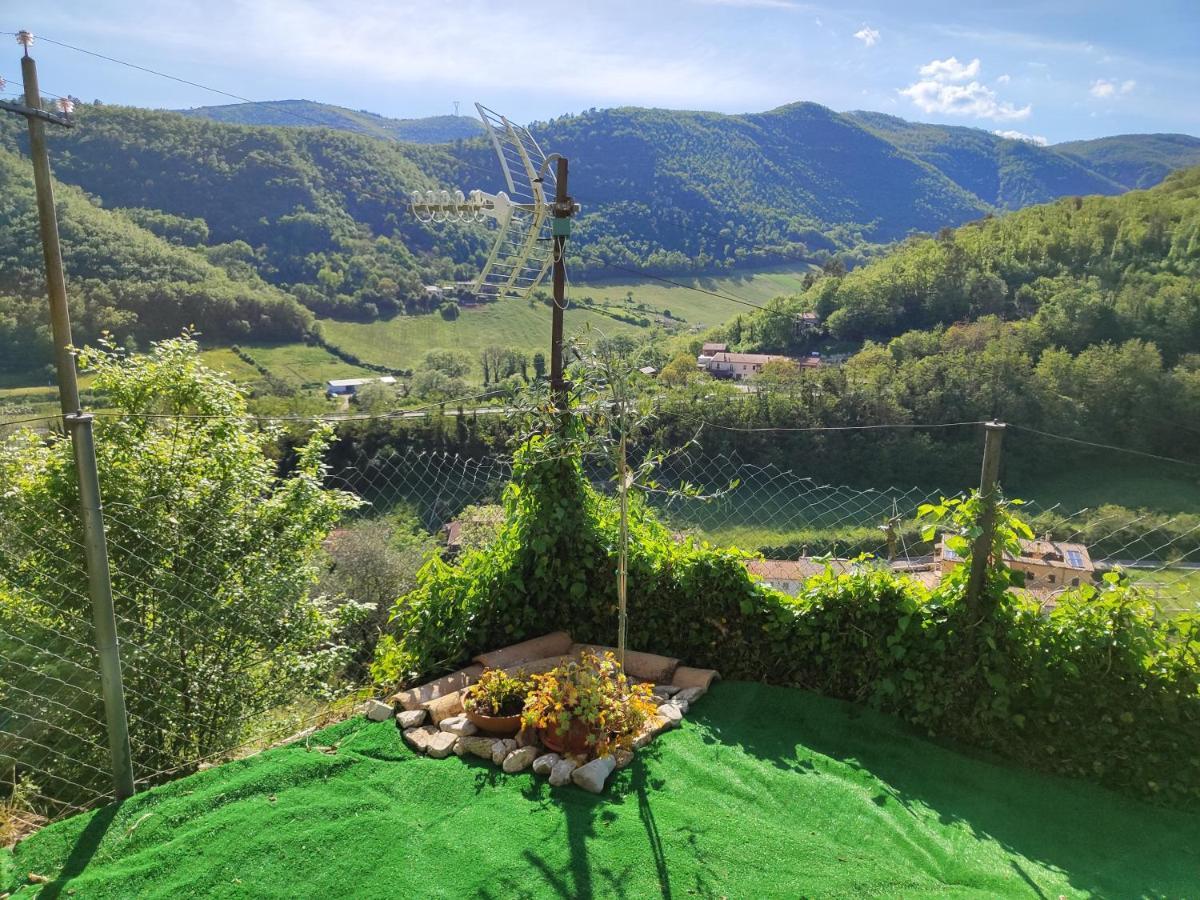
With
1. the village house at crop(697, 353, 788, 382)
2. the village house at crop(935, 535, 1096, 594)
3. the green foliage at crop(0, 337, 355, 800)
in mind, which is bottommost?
the village house at crop(697, 353, 788, 382)

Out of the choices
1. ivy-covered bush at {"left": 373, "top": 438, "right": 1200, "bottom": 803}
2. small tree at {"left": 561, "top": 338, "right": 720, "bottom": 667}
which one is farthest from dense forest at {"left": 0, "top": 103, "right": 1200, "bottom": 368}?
ivy-covered bush at {"left": 373, "top": 438, "right": 1200, "bottom": 803}

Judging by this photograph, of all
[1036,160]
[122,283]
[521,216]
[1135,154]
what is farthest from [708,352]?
[1135,154]

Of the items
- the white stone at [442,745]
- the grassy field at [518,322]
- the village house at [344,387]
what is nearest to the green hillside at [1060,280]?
the grassy field at [518,322]

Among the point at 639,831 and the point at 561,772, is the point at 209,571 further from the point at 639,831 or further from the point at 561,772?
the point at 639,831

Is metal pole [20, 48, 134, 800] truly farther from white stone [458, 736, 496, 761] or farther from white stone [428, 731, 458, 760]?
white stone [458, 736, 496, 761]

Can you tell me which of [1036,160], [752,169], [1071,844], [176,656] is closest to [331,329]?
[176,656]

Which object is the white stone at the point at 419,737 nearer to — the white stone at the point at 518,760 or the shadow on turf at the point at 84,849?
the white stone at the point at 518,760
